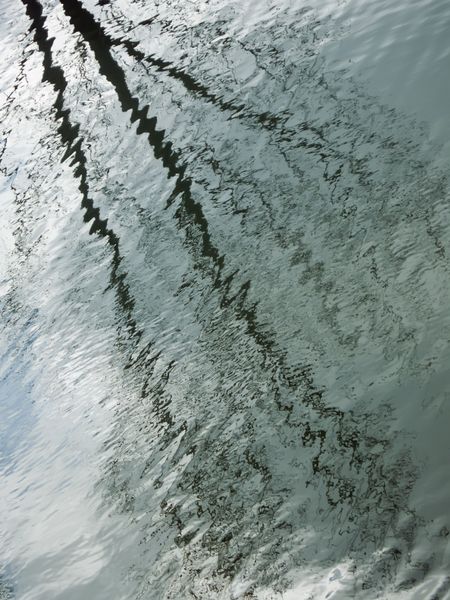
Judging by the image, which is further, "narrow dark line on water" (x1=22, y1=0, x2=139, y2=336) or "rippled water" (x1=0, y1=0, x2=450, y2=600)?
"narrow dark line on water" (x1=22, y1=0, x2=139, y2=336)

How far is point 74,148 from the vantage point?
10.0 m

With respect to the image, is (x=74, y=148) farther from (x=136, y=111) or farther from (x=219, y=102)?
(x=219, y=102)

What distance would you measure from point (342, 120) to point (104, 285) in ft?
10.7

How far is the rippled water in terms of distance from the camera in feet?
14.0

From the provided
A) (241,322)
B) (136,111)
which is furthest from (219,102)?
(241,322)

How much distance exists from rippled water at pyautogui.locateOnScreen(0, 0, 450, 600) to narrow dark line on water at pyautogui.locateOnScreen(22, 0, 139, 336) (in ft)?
0.17

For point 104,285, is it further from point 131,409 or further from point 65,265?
point 131,409

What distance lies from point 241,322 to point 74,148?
17.5ft

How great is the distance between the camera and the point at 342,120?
7539mm

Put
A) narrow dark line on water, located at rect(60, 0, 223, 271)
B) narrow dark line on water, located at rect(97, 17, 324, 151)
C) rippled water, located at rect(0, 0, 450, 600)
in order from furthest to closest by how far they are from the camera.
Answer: narrow dark line on water, located at rect(97, 17, 324, 151) → narrow dark line on water, located at rect(60, 0, 223, 271) → rippled water, located at rect(0, 0, 450, 600)

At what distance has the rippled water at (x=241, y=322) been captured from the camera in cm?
426

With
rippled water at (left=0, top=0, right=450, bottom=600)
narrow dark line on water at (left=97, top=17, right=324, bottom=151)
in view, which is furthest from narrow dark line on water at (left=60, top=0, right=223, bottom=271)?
narrow dark line on water at (left=97, top=17, right=324, bottom=151)

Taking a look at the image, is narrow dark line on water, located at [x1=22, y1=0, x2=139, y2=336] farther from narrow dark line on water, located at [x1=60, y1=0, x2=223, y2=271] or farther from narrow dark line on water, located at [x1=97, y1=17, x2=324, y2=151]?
narrow dark line on water, located at [x1=97, y1=17, x2=324, y2=151]

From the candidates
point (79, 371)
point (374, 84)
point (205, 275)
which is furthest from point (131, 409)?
point (374, 84)
